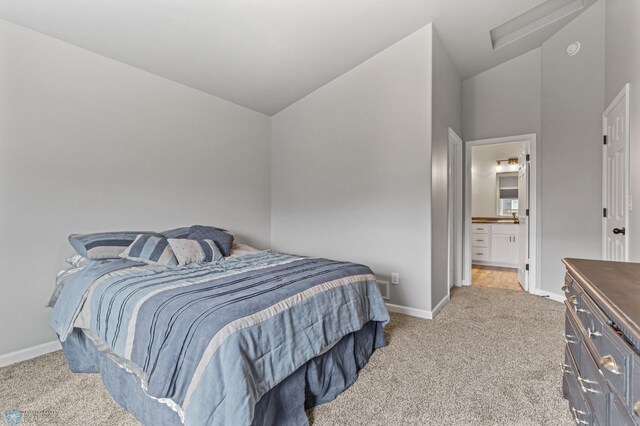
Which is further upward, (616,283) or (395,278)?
(616,283)

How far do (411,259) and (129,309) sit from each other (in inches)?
96.1

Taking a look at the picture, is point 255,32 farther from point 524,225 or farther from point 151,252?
point 524,225

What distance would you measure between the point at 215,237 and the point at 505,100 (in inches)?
159

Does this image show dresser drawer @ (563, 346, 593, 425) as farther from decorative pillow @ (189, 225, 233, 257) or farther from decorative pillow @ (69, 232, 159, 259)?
decorative pillow @ (69, 232, 159, 259)

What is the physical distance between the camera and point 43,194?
2.32 metres

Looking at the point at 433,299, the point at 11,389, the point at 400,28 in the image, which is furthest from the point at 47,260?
the point at 400,28

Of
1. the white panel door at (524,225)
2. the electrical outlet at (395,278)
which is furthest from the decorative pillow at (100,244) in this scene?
the white panel door at (524,225)


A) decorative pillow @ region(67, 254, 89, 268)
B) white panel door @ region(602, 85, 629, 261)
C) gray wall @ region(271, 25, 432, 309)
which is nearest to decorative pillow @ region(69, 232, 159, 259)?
decorative pillow @ region(67, 254, 89, 268)

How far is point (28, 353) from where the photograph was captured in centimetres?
228

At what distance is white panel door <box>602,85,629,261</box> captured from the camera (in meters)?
2.52

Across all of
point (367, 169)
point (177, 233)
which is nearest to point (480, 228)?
point (367, 169)

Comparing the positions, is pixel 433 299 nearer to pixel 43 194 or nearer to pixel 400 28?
pixel 400 28

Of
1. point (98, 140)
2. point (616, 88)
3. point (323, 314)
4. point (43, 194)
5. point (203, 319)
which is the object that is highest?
point (616, 88)

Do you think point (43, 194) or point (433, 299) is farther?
point (433, 299)
